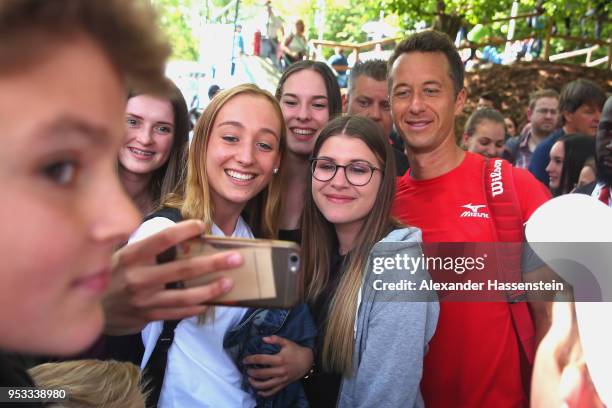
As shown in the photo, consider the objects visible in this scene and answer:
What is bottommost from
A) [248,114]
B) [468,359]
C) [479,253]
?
[468,359]

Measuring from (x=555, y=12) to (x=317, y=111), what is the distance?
1167 cm

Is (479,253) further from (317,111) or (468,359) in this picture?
(317,111)

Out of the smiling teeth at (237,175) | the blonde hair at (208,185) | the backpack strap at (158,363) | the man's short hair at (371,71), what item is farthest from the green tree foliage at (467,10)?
the backpack strap at (158,363)

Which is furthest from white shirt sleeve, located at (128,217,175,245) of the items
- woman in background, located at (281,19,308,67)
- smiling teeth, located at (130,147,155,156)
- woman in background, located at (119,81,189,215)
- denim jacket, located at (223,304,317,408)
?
woman in background, located at (281,19,308,67)

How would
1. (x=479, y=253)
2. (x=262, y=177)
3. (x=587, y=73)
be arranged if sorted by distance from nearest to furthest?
(x=479, y=253) < (x=262, y=177) < (x=587, y=73)

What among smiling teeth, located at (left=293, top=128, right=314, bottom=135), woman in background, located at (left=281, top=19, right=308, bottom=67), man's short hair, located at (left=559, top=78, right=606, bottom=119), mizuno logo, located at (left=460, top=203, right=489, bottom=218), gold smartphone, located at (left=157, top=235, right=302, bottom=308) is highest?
woman in background, located at (left=281, top=19, right=308, bottom=67)

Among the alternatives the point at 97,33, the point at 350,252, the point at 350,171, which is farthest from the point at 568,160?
the point at 97,33

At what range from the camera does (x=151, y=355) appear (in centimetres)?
193

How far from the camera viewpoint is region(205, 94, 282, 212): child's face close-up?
2469 mm

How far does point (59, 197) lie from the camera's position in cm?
63

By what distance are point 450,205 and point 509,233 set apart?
0.93 feet

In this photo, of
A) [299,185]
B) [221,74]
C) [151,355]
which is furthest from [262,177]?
[221,74]

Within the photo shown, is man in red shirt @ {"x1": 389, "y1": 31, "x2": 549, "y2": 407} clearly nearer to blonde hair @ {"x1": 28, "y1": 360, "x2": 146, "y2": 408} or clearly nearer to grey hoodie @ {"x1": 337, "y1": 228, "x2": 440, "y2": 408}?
grey hoodie @ {"x1": 337, "y1": 228, "x2": 440, "y2": 408}

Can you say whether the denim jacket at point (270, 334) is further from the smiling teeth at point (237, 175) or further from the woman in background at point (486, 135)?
the woman in background at point (486, 135)
